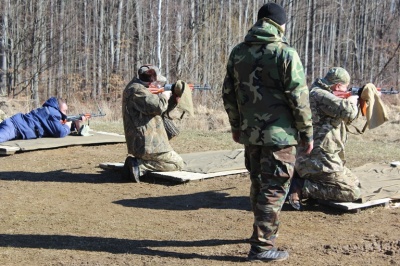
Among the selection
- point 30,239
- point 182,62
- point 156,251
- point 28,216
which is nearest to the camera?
point 156,251

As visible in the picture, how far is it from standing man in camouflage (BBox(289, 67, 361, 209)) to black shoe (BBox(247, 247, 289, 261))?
1821 millimetres

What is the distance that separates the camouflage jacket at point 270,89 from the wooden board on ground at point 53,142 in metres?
6.50

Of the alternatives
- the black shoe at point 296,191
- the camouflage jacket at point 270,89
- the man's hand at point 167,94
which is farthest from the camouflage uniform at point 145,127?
the camouflage jacket at point 270,89

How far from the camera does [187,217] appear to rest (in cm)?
644

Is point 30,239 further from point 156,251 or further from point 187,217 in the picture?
point 187,217

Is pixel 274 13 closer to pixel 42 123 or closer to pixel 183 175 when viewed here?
pixel 183 175

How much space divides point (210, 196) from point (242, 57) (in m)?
3.07

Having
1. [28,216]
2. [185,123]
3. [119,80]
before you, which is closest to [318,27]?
[119,80]

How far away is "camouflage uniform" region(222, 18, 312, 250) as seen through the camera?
15.4ft

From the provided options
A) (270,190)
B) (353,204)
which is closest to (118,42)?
(353,204)

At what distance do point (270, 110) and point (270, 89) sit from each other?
17cm

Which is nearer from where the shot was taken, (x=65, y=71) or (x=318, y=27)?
(x=65, y=71)

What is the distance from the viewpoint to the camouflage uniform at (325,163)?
6621 mm

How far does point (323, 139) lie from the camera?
21.7ft
